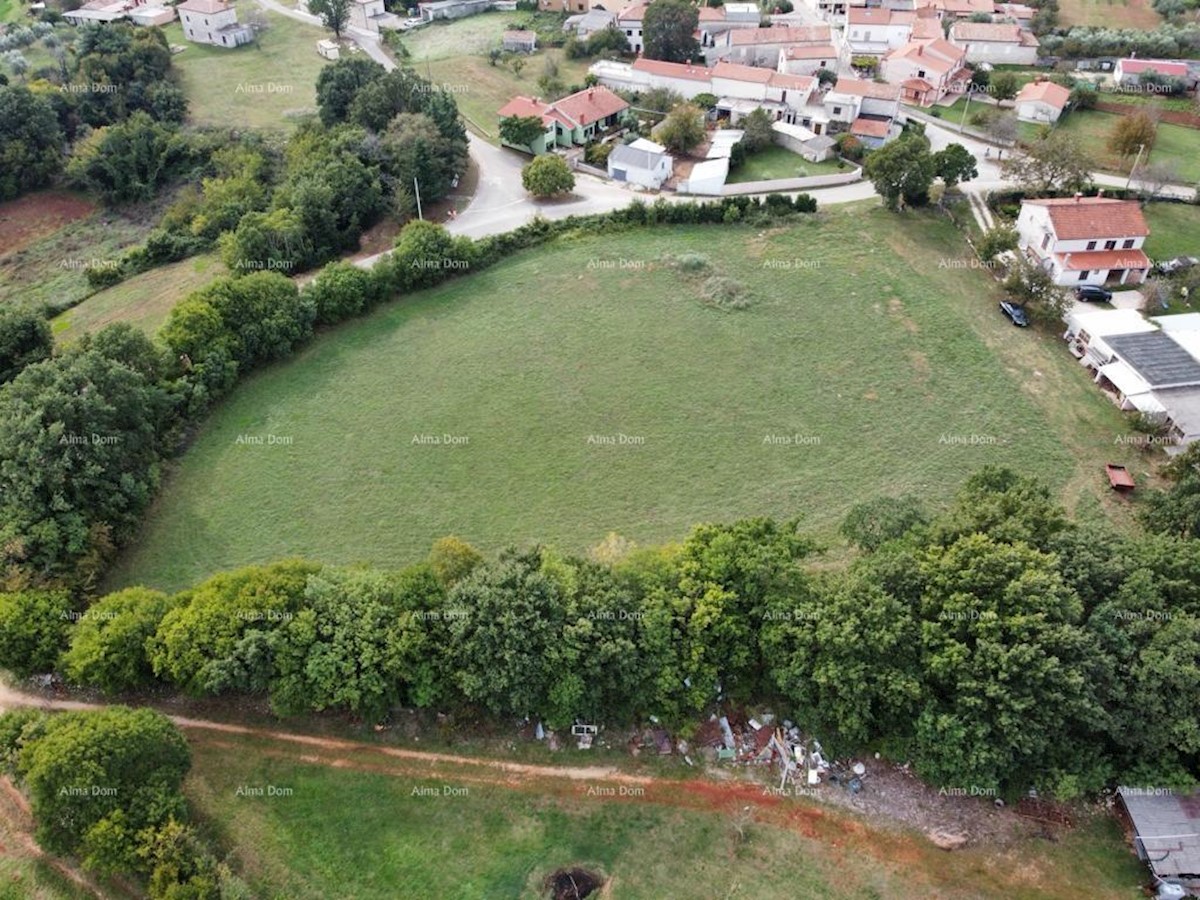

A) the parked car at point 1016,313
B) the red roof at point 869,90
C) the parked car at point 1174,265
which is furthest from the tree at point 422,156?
the parked car at point 1174,265

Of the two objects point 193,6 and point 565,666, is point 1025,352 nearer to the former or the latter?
point 565,666

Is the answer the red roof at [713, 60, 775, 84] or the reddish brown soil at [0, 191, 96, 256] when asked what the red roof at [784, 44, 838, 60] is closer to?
the red roof at [713, 60, 775, 84]

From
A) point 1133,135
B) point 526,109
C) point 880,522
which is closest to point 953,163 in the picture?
point 1133,135

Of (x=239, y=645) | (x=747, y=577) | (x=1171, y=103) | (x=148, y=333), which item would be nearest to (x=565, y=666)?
(x=747, y=577)

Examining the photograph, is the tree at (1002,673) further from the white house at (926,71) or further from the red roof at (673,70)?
the white house at (926,71)

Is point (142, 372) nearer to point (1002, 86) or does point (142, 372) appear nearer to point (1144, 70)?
point (1002, 86)

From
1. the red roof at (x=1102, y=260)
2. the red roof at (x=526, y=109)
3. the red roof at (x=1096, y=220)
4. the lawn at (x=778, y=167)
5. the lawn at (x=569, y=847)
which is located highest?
the red roof at (x=526, y=109)
